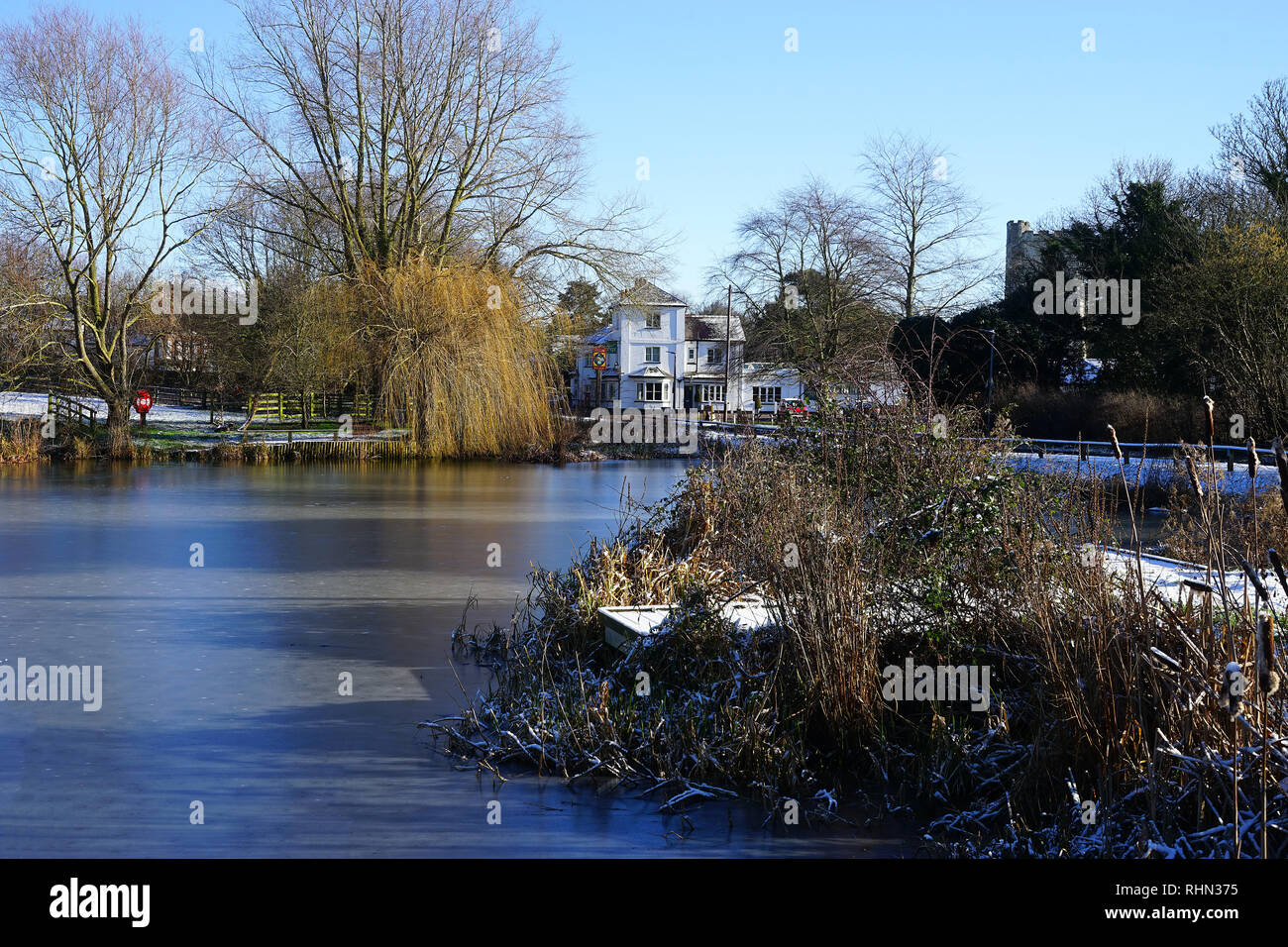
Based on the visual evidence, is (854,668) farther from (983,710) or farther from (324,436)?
(324,436)

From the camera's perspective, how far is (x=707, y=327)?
81875mm

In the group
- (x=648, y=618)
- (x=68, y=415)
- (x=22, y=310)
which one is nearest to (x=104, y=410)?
(x=68, y=415)

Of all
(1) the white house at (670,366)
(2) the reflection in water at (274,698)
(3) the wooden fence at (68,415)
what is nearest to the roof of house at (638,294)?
(3) the wooden fence at (68,415)

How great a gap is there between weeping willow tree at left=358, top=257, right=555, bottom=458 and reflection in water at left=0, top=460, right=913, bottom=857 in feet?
39.8

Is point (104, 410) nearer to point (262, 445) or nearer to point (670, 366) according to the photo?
point (262, 445)

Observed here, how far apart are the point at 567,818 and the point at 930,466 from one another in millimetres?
4037

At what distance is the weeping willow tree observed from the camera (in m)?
31.7

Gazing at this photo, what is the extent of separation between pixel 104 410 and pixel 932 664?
1522 inches

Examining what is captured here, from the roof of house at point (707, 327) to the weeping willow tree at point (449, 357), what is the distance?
152 ft

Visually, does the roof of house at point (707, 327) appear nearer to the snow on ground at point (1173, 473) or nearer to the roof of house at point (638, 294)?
the roof of house at point (638, 294)

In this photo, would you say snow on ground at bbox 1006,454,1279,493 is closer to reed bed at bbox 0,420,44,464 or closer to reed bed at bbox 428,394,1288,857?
reed bed at bbox 428,394,1288,857

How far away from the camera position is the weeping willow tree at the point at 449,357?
31.7m

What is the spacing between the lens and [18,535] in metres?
17.0
